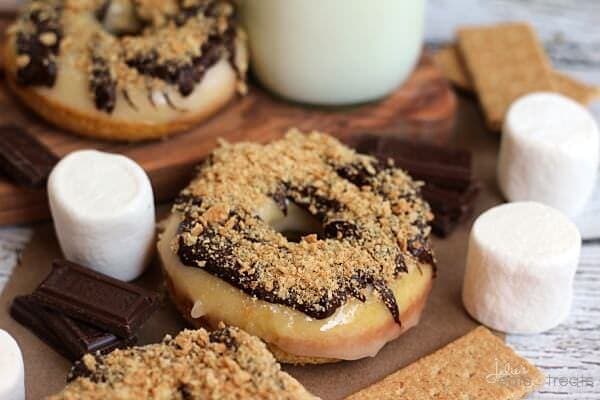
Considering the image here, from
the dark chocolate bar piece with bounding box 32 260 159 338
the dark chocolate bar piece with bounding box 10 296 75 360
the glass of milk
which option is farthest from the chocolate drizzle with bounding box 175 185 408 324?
the glass of milk

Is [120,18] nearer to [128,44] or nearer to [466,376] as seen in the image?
[128,44]

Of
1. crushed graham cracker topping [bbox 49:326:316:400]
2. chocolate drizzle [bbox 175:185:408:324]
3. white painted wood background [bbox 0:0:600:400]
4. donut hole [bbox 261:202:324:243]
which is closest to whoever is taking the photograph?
crushed graham cracker topping [bbox 49:326:316:400]

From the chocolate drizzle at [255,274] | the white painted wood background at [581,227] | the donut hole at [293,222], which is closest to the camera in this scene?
the chocolate drizzle at [255,274]

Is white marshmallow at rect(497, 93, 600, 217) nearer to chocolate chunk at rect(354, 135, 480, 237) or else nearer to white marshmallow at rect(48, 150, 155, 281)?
chocolate chunk at rect(354, 135, 480, 237)

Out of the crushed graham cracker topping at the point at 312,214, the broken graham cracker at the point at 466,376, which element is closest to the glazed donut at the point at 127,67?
the crushed graham cracker topping at the point at 312,214

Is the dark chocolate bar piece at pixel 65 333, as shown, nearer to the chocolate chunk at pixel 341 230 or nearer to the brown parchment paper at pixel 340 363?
the brown parchment paper at pixel 340 363
